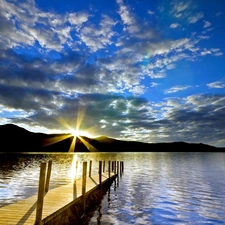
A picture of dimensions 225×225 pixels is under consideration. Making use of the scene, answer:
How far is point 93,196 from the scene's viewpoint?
831 inches

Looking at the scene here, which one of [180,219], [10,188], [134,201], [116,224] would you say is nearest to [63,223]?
[116,224]

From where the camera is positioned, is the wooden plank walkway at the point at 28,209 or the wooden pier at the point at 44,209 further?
the wooden pier at the point at 44,209

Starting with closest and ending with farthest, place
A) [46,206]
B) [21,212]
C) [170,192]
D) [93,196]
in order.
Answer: [21,212], [46,206], [93,196], [170,192]

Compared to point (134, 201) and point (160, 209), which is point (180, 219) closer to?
point (160, 209)

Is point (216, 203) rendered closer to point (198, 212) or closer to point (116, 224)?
point (198, 212)

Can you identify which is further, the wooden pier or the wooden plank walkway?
the wooden pier

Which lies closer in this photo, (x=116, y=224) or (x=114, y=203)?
(x=116, y=224)

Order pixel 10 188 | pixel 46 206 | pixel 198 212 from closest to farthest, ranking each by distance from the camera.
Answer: pixel 46 206 → pixel 198 212 → pixel 10 188

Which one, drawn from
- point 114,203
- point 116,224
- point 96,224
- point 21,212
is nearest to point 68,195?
point 96,224

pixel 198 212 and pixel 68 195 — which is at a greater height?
pixel 68 195

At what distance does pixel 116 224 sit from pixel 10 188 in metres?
18.5

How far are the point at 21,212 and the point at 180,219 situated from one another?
34.8 feet

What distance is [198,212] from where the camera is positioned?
18.0 meters

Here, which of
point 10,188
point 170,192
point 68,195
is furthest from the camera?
point 10,188
